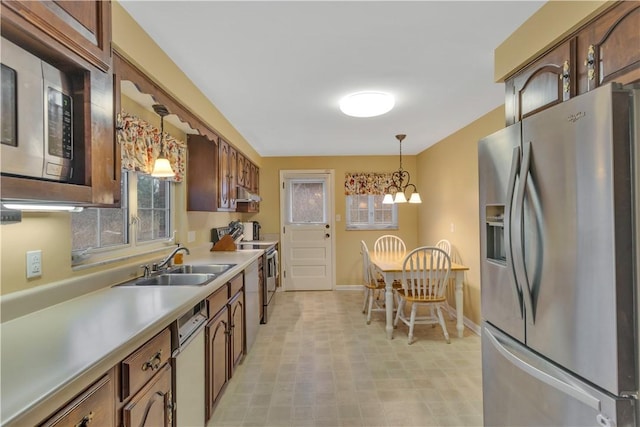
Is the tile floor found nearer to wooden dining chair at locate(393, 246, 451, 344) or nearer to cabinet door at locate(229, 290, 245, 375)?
cabinet door at locate(229, 290, 245, 375)

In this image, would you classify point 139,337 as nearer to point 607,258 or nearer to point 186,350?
point 186,350

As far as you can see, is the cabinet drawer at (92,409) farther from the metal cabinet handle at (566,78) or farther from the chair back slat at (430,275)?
the chair back slat at (430,275)

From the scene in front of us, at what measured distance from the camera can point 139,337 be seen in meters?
1.06

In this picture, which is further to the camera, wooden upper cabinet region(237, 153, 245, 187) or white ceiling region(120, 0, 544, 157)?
wooden upper cabinet region(237, 153, 245, 187)

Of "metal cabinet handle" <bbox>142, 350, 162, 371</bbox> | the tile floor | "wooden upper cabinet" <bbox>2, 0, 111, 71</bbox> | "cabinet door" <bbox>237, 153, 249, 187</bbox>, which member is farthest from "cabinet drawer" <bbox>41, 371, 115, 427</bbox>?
"cabinet door" <bbox>237, 153, 249, 187</bbox>

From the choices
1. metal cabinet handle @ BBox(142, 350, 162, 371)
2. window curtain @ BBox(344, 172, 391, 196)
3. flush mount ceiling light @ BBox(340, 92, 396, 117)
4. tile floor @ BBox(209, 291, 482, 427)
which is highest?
flush mount ceiling light @ BBox(340, 92, 396, 117)

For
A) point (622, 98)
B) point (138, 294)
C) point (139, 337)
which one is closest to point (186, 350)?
point (138, 294)

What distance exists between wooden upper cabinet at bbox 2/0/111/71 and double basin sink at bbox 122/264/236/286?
3.97 feet

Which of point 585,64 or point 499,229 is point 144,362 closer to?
point 499,229

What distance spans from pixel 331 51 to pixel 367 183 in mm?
3481

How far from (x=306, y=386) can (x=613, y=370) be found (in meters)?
1.91

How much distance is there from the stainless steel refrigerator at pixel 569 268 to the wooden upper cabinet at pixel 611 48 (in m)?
0.17

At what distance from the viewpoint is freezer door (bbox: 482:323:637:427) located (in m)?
1.01

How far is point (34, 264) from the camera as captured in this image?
1.32 m
